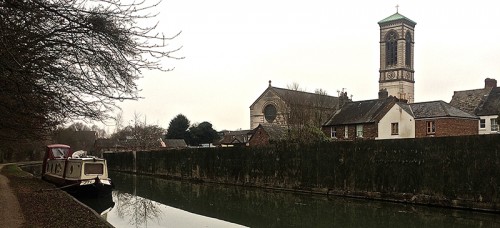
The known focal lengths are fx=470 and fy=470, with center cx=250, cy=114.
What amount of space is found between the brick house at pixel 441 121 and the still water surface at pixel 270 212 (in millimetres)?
15070

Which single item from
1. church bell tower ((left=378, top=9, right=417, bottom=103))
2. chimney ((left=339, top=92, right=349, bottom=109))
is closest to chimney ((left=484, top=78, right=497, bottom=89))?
chimney ((left=339, top=92, right=349, bottom=109))

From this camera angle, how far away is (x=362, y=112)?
40.2 meters

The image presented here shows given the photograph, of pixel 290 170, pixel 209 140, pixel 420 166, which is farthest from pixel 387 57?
pixel 420 166

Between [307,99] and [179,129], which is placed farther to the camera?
[179,129]

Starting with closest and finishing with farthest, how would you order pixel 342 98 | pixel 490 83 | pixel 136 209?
pixel 136 209 → pixel 490 83 → pixel 342 98

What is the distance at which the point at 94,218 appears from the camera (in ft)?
42.3

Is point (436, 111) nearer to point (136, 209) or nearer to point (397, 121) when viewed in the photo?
point (397, 121)

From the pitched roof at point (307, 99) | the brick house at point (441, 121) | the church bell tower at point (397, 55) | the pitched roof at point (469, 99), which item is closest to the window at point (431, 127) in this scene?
the brick house at point (441, 121)

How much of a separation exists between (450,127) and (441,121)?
2.65 feet

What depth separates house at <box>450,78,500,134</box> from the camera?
4194cm

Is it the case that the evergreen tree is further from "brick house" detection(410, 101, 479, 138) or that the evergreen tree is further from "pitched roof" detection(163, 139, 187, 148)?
"brick house" detection(410, 101, 479, 138)

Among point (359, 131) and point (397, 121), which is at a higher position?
point (397, 121)

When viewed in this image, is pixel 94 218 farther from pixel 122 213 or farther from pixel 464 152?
pixel 464 152

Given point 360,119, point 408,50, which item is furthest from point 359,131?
point 408,50
